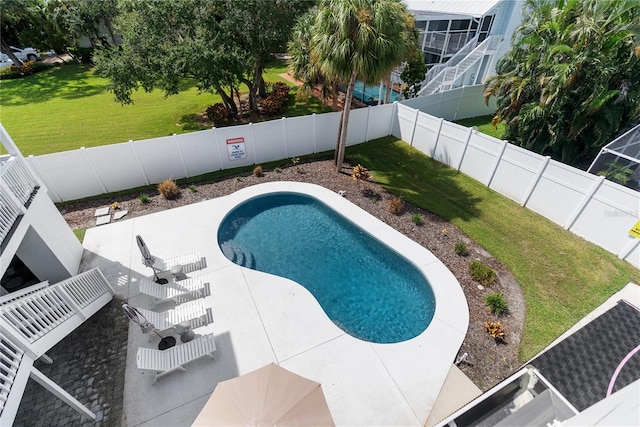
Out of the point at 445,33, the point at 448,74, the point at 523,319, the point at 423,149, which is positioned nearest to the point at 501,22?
the point at 445,33

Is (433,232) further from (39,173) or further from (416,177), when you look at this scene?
(39,173)

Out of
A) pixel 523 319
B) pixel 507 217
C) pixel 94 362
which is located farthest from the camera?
pixel 507 217

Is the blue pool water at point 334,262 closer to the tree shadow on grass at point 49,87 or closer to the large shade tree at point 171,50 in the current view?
the large shade tree at point 171,50

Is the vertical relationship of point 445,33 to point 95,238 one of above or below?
above

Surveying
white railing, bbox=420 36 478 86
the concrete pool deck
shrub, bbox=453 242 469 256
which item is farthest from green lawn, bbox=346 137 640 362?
white railing, bbox=420 36 478 86

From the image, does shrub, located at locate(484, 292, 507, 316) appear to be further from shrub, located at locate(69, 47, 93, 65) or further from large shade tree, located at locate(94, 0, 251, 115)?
shrub, located at locate(69, 47, 93, 65)

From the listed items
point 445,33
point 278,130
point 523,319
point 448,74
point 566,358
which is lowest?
point 523,319

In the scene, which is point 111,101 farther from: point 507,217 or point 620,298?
point 620,298

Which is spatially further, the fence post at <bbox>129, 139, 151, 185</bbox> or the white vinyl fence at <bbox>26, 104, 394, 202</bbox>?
the fence post at <bbox>129, 139, 151, 185</bbox>
